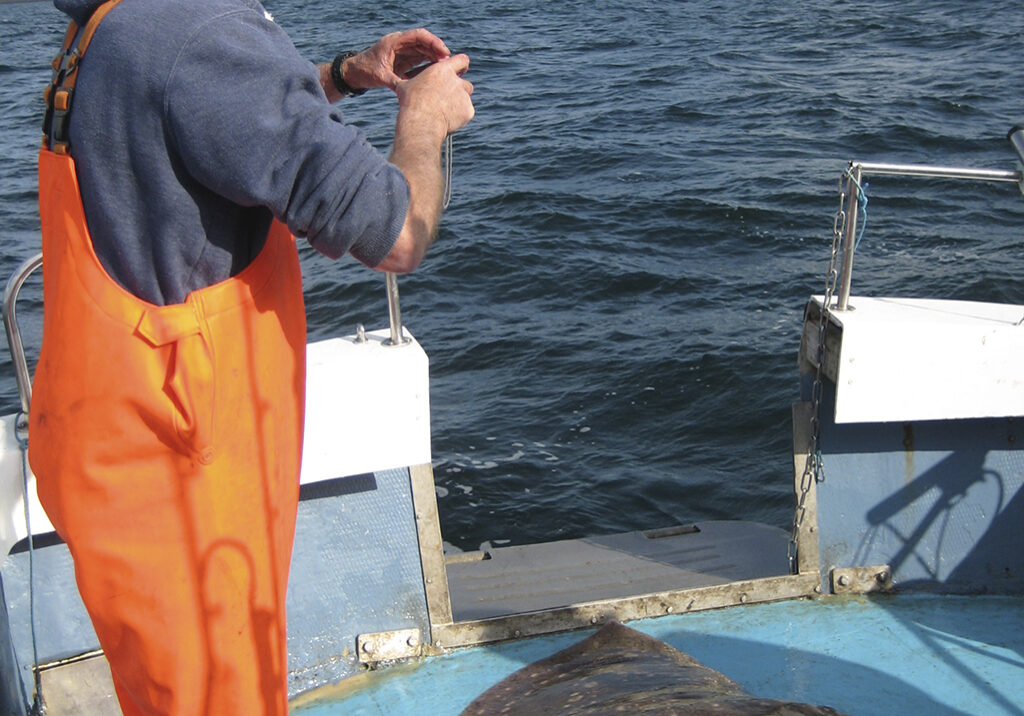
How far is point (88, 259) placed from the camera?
2.02 m

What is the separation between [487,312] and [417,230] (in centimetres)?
791

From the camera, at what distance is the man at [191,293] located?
75.7 inches

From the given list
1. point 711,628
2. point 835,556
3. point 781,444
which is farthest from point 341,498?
point 781,444

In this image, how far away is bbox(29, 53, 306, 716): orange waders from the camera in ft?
6.75

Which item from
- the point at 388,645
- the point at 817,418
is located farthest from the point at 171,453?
the point at 817,418

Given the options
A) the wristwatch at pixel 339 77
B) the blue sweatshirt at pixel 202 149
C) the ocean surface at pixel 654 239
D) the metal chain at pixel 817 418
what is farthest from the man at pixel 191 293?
the ocean surface at pixel 654 239

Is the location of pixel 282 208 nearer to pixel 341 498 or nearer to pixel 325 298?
pixel 341 498

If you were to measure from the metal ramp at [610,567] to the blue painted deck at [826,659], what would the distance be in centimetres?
41

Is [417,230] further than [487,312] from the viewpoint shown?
No

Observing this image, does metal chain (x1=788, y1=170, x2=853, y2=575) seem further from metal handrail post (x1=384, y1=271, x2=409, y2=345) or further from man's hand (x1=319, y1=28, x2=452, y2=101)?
man's hand (x1=319, y1=28, x2=452, y2=101)

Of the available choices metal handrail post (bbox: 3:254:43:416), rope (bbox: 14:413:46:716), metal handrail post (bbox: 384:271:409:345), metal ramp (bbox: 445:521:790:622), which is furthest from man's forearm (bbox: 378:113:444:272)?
metal ramp (bbox: 445:521:790:622)

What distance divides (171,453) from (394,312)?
1.39 meters

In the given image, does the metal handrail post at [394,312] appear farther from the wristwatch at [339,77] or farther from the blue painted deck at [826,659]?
the blue painted deck at [826,659]

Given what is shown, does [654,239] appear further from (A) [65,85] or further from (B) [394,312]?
(A) [65,85]
